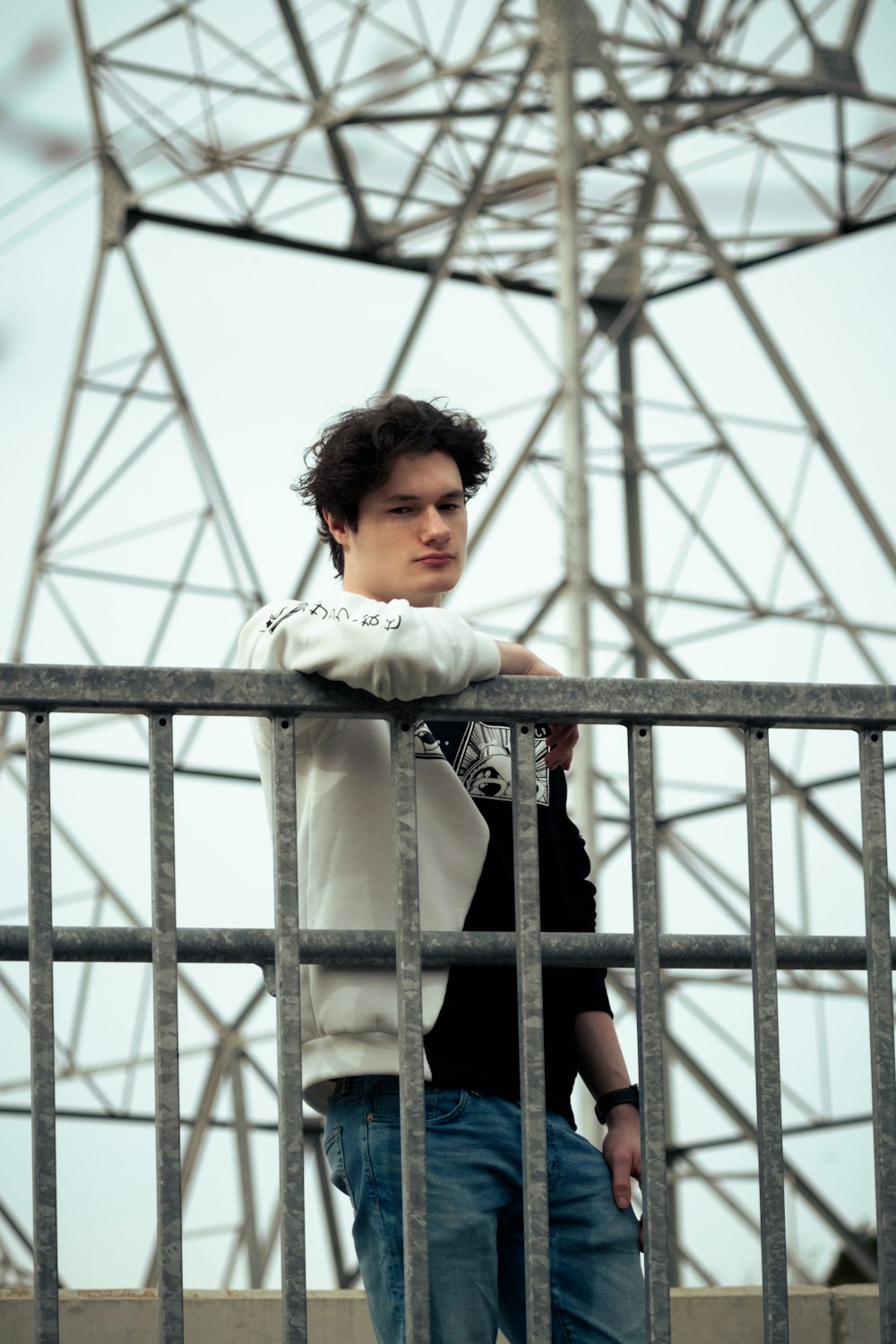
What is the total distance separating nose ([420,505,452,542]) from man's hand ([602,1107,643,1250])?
102 centimetres

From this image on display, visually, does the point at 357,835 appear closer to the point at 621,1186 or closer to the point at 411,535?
the point at 411,535

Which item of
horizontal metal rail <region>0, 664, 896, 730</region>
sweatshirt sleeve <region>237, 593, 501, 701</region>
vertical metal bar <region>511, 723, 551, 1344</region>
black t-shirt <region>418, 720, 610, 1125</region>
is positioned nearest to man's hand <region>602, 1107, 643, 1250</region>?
black t-shirt <region>418, 720, 610, 1125</region>

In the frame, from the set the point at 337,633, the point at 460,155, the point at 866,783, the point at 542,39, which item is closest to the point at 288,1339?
the point at 337,633

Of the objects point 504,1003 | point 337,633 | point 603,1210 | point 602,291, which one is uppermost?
point 602,291

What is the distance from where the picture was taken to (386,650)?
2771 mm

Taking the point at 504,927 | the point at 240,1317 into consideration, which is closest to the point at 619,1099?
the point at 504,927

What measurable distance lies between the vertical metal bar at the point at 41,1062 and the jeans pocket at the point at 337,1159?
0.54 metres

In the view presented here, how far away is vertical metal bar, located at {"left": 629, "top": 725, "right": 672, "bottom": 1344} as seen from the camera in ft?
9.37

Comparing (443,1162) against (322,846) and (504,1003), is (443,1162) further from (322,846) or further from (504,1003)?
(322,846)

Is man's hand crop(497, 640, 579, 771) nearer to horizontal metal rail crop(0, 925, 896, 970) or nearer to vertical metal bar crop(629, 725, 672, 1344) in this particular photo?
vertical metal bar crop(629, 725, 672, 1344)

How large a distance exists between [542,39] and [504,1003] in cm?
1019

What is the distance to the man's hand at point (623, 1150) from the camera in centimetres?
319

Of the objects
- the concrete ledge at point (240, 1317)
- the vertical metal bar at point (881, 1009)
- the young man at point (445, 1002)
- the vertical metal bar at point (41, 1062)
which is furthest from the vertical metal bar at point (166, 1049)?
the concrete ledge at point (240, 1317)

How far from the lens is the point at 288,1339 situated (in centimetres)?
270
